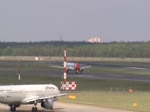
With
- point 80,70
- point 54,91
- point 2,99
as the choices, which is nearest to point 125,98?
point 54,91

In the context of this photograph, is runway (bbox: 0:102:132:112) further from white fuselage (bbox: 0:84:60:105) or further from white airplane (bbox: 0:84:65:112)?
white fuselage (bbox: 0:84:60:105)

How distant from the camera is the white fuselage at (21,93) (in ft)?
178

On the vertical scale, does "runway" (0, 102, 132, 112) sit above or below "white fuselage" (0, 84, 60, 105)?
below

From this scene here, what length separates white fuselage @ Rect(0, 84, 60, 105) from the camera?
5434cm

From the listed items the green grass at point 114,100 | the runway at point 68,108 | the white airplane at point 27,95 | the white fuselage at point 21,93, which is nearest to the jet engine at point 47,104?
the white airplane at point 27,95

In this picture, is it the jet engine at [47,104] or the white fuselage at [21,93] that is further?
the jet engine at [47,104]

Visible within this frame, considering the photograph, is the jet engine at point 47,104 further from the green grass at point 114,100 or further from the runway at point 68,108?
the green grass at point 114,100

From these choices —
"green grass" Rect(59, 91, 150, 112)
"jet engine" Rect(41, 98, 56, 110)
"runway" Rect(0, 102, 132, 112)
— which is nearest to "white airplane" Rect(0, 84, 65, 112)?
"jet engine" Rect(41, 98, 56, 110)

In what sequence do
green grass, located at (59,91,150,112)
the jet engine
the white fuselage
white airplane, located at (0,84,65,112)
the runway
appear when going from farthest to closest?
green grass, located at (59,91,150,112), the runway, the jet engine, white airplane, located at (0,84,65,112), the white fuselage

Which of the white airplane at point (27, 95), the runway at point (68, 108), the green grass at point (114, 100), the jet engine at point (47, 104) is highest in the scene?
the white airplane at point (27, 95)

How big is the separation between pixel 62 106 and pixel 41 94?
237 inches

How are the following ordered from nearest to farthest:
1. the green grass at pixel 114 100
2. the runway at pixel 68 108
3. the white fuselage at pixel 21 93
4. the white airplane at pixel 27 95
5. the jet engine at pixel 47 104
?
1. the white fuselage at pixel 21 93
2. the white airplane at pixel 27 95
3. the jet engine at pixel 47 104
4. the runway at pixel 68 108
5. the green grass at pixel 114 100

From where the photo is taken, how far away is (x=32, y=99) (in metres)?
55.9

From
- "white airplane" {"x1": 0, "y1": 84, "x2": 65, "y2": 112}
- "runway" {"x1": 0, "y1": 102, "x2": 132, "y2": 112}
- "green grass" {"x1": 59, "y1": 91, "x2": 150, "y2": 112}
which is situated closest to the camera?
"white airplane" {"x1": 0, "y1": 84, "x2": 65, "y2": 112}
